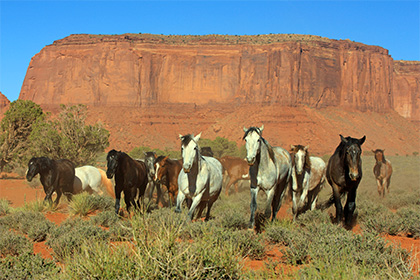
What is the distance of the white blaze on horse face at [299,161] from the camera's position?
37.1 ft

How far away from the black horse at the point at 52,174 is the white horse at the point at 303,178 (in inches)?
286

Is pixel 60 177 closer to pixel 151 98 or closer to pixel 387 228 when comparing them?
pixel 387 228

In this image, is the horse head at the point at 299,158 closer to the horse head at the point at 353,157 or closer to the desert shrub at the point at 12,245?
the horse head at the point at 353,157

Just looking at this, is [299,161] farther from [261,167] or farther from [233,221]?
[233,221]

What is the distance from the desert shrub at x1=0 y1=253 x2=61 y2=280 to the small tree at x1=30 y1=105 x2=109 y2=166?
2411 cm

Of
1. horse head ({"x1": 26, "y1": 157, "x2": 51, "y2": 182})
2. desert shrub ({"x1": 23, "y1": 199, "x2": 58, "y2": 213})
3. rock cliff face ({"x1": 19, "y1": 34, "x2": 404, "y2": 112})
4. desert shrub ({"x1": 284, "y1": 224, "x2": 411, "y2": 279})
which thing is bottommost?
desert shrub ({"x1": 23, "y1": 199, "x2": 58, "y2": 213})

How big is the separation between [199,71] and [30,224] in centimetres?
10555

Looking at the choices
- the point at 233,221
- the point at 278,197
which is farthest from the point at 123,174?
the point at 278,197

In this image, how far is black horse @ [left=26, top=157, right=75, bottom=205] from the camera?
13.9 m

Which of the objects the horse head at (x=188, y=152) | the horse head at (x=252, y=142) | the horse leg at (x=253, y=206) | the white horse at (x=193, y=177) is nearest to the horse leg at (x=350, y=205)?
the horse leg at (x=253, y=206)

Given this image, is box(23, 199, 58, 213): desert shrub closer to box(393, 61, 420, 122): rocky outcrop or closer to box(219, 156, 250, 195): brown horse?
box(219, 156, 250, 195): brown horse

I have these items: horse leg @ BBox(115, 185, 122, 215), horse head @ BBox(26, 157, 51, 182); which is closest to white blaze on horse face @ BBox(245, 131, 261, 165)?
horse leg @ BBox(115, 185, 122, 215)

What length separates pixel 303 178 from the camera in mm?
11969

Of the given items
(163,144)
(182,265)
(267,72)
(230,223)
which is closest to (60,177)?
(230,223)
